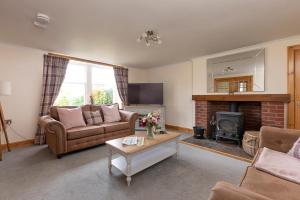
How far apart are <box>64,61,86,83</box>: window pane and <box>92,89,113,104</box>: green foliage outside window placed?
51 centimetres

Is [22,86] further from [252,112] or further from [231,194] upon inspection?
[252,112]

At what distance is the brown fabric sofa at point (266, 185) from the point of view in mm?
691

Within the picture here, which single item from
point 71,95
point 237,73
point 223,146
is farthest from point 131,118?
point 237,73

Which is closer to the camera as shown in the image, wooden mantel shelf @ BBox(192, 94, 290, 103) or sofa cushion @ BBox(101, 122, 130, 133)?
wooden mantel shelf @ BBox(192, 94, 290, 103)

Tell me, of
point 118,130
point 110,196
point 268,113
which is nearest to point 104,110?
point 118,130

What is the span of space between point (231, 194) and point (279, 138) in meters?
1.46

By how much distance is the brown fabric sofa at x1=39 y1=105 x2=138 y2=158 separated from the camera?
265 centimetres

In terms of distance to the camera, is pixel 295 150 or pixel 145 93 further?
pixel 145 93

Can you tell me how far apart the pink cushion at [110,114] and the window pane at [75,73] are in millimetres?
1129

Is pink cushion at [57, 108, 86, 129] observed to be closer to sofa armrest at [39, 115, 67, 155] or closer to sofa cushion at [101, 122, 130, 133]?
sofa armrest at [39, 115, 67, 155]

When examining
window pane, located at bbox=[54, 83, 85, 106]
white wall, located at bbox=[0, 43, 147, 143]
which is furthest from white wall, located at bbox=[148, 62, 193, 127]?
white wall, located at bbox=[0, 43, 147, 143]

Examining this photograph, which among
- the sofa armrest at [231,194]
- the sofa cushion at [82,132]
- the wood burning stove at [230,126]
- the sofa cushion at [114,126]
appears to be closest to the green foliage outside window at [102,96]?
the sofa cushion at [114,126]

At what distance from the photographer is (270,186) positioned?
1145 millimetres

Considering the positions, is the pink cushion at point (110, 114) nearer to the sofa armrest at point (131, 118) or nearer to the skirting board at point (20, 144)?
the sofa armrest at point (131, 118)
